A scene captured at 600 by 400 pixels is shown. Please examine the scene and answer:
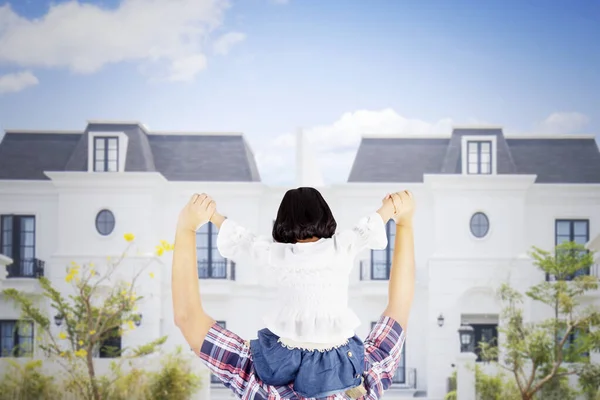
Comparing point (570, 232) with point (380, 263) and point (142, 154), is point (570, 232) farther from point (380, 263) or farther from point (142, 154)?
point (142, 154)

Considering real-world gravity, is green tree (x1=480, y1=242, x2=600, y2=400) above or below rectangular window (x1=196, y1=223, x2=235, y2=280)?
below

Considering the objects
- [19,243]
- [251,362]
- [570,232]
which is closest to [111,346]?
[19,243]

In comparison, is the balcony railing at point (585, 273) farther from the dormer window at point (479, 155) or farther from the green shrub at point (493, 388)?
the dormer window at point (479, 155)

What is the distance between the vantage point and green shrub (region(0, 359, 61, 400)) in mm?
7273

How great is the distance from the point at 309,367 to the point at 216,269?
6.43 meters

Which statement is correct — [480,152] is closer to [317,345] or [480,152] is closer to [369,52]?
[369,52]

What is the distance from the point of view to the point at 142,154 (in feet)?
25.1

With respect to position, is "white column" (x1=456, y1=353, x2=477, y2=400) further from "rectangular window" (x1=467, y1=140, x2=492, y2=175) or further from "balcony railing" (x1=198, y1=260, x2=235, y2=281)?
"balcony railing" (x1=198, y1=260, x2=235, y2=281)

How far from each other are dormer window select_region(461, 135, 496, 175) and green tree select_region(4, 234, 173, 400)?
2.98 meters

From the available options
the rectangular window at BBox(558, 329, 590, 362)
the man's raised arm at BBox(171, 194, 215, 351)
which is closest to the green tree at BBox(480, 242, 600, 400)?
the rectangular window at BBox(558, 329, 590, 362)

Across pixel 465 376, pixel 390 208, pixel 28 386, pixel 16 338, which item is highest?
pixel 390 208

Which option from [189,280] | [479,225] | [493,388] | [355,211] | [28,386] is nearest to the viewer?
[189,280]

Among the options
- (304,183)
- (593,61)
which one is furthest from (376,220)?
(593,61)

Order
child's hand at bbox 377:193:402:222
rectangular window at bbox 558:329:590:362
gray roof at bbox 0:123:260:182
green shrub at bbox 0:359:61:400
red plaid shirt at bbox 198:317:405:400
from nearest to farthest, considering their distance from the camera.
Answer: red plaid shirt at bbox 198:317:405:400 < child's hand at bbox 377:193:402:222 < green shrub at bbox 0:359:61:400 < rectangular window at bbox 558:329:590:362 < gray roof at bbox 0:123:260:182
